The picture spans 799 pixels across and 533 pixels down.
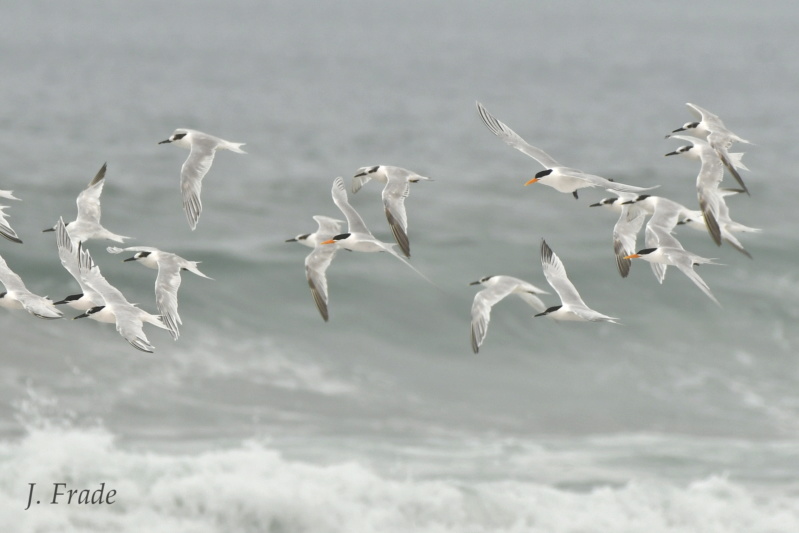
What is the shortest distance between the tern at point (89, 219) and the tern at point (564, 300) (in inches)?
185

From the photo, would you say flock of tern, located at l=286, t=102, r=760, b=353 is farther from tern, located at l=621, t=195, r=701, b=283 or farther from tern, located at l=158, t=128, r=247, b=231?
tern, located at l=158, t=128, r=247, b=231

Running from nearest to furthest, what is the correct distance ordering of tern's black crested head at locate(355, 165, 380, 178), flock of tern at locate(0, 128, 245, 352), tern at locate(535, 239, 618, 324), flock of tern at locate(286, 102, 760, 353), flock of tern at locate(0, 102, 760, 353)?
flock of tern at locate(0, 128, 245, 352) → flock of tern at locate(0, 102, 760, 353) → tern at locate(535, 239, 618, 324) → flock of tern at locate(286, 102, 760, 353) → tern's black crested head at locate(355, 165, 380, 178)

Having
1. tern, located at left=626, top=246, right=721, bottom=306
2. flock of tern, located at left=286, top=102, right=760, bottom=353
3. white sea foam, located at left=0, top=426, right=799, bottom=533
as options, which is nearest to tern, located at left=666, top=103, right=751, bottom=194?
flock of tern, located at left=286, top=102, right=760, bottom=353

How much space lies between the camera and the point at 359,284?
92.5 ft

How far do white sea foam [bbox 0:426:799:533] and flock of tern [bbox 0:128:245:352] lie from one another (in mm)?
5563

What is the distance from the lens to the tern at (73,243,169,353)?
10062mm

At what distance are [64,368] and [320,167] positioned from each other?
19162 millimetres

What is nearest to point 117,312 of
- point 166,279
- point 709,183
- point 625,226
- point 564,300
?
point 166,279

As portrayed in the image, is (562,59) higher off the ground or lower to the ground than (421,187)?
lower

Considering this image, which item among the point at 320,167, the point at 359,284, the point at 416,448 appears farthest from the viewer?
the point at 320,167

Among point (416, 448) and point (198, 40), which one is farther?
point (198, 40)

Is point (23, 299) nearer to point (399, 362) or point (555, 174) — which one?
point (555, 174)

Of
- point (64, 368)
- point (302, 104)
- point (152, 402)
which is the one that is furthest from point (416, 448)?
point (302, 104)

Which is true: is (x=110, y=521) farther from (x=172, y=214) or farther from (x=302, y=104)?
(x=302, y=104)
